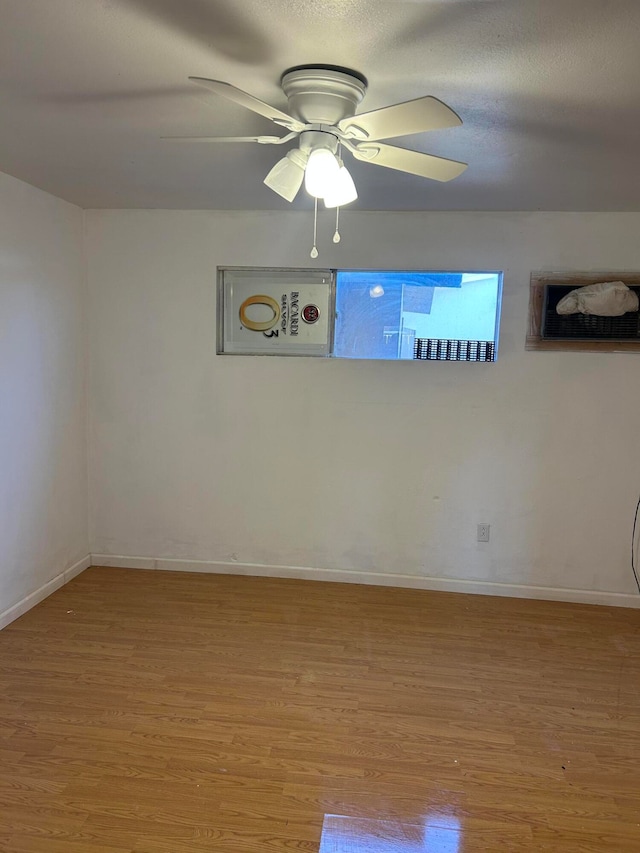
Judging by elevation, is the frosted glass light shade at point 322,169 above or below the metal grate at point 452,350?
above

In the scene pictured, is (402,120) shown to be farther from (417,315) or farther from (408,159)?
(417,315)

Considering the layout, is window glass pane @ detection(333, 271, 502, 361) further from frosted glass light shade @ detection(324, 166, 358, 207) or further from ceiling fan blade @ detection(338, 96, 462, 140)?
ceiling fan blade @ detection(338, 96, 462, 140)

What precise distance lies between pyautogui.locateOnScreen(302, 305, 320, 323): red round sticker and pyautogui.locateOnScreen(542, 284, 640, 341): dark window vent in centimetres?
134

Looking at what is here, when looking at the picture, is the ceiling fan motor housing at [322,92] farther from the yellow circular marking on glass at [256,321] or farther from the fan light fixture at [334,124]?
the yellow circular marking on glass at [256,321]

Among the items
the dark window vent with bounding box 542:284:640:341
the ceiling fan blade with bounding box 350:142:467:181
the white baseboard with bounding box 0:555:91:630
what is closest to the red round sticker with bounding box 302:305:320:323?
the dark window vent with bounding box 542:284:640:341

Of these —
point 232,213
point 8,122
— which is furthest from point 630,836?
point 232,213

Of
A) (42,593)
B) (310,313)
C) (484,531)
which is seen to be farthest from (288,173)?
(42,593)

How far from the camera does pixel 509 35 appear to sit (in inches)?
56.8

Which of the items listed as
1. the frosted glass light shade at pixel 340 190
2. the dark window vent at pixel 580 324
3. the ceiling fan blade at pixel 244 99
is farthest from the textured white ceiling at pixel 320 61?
the dark window vent at pixel 580 324

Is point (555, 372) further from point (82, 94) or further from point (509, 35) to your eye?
point (82, 94)

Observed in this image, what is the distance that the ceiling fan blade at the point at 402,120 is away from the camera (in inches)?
57.0

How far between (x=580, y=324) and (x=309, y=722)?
8.41 ft

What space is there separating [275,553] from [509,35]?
3023 millimetres

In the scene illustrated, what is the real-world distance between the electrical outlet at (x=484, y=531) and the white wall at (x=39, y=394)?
255 cm
